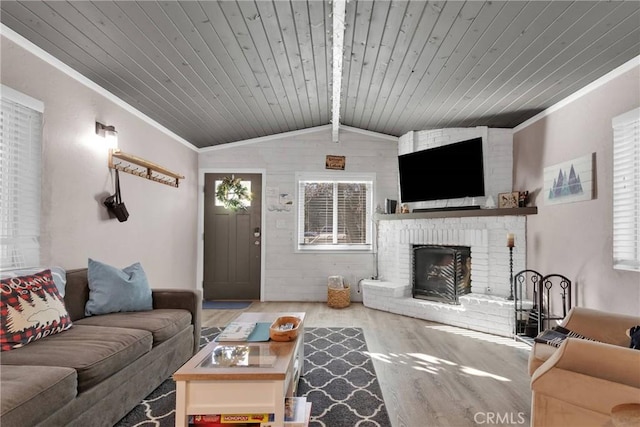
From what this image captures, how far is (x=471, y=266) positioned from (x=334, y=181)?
93.0 inches

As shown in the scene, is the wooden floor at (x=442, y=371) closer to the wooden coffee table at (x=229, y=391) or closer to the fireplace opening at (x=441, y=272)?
the fireplace opening at (x=441, y=272)

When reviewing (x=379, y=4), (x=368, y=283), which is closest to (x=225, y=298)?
(x=368, y=283)

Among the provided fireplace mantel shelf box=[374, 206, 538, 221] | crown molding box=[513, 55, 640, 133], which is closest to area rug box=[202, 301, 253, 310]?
fireplace mantel shelf box=[374, 206, 538, 221]

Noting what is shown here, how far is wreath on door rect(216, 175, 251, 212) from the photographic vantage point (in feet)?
17.6

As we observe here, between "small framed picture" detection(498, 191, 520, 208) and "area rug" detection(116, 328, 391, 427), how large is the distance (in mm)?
2339

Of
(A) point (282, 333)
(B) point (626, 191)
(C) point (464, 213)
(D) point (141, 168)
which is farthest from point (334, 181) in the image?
(A) point (282, 333)

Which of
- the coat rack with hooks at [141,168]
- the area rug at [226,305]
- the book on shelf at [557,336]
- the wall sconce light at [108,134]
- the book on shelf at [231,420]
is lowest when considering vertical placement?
the area rug at [226,305]

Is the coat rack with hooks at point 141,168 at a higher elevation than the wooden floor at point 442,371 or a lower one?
higher

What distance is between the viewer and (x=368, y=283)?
5094mm

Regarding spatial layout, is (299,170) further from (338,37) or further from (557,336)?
(557,336)

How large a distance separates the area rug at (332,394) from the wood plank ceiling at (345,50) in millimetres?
2503

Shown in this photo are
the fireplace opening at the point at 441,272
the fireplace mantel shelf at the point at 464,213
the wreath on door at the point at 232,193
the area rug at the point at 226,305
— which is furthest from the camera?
the wreath on door at the point at 232,193

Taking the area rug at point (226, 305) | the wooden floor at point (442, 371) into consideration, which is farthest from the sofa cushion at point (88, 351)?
the area rug at point (226, 305)

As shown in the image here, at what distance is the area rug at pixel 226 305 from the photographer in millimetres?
5043
